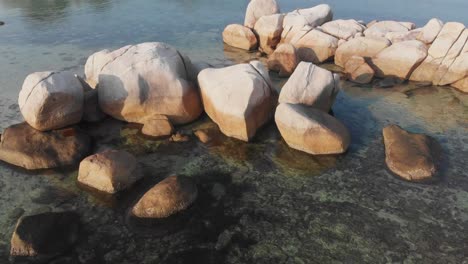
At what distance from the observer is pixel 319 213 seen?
7.83 metres

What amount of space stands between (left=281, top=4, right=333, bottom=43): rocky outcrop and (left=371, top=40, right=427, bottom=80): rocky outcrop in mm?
4056

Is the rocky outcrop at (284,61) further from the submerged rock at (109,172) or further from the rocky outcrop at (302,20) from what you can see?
the submerged rock at (109,172)

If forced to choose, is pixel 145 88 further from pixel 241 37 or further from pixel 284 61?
pixel 241 37

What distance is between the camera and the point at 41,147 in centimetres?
921

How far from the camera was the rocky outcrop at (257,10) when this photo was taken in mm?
19906

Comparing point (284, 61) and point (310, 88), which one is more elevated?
point (310, 88)

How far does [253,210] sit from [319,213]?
4.41 feet

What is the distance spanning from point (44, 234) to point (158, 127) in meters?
4.37

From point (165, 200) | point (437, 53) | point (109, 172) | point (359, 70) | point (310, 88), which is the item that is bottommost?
point (359, 70)

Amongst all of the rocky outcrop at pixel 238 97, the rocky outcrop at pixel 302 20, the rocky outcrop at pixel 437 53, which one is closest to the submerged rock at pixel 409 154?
the rocky outcrop at pixel 238 97

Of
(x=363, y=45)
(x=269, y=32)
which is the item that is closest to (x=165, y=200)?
(x=363, y=45)

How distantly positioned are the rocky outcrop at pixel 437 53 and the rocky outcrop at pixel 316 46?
144 inches

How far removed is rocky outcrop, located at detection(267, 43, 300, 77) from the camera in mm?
15562

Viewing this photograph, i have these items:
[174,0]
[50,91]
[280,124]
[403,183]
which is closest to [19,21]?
[174,0]
